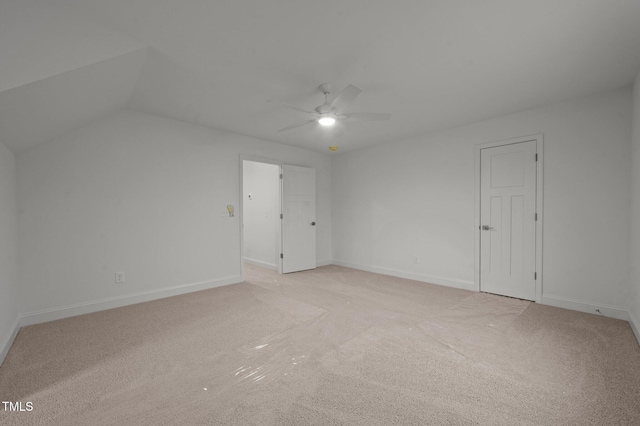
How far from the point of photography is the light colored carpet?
5.11 ft

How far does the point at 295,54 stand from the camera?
223cm

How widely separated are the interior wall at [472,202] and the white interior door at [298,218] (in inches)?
27.6

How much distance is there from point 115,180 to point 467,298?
479cm

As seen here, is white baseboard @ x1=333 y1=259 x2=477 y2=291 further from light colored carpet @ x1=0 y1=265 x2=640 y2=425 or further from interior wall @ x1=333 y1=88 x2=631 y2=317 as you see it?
light colored carpet @ x1=0 y1=265 x2=640 y2=425

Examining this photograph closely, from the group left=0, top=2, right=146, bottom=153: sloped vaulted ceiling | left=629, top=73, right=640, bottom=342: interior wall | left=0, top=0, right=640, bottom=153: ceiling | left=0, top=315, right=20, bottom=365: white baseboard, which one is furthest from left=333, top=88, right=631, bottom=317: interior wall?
left=0, top=315, right=20, bottom=365: white baseboard

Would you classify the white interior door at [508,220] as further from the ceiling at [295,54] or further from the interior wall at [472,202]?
the ceiling at [295,54]

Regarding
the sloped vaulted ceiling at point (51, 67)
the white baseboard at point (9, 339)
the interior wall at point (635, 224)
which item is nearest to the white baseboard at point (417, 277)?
the interior wall at point (635, 224)

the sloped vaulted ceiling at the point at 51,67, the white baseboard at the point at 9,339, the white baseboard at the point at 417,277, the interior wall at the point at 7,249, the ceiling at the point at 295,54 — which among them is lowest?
the white baseboard at the point at 417,277

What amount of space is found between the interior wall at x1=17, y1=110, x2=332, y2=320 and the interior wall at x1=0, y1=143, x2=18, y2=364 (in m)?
0.15

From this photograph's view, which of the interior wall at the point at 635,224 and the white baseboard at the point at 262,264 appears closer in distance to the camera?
the interior wall at the point at 635,224

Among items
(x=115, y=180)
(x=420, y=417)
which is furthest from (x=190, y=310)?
(x=420, y=417)

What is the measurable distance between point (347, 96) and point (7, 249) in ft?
11.0

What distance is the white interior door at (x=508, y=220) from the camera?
349 cm

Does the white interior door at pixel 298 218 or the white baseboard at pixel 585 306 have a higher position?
the white interior door at pixel 298 218
